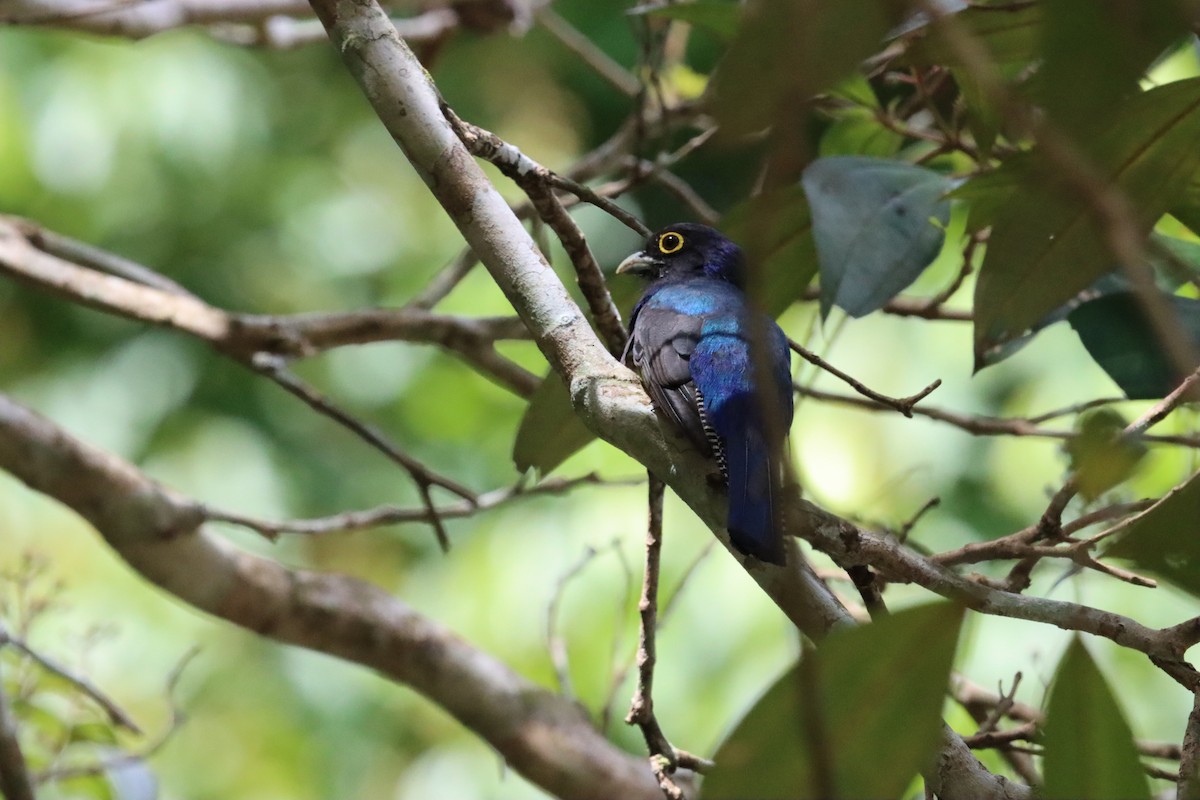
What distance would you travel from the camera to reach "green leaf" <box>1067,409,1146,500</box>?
43.0 inches

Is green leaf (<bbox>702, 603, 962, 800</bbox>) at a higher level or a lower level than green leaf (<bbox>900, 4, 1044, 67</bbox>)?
lower

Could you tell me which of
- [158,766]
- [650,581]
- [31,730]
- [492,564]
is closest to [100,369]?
[158,766]

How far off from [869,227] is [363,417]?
5.79 metres

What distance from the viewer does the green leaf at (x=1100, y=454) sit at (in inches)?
43.0

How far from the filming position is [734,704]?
5031mm

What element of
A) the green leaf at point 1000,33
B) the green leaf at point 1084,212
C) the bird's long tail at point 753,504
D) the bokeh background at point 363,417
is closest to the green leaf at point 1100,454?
the bird's long tail at point 753,504

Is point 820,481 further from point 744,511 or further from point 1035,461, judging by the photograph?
point 744,511

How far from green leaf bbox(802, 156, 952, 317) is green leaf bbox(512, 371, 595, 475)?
1.96 feet

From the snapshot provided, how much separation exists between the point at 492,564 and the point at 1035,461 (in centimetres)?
276

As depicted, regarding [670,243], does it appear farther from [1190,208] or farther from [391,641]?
[1190,208]

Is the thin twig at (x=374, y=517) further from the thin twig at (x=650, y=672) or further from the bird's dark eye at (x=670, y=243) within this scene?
the thin twig at (x=650, y=672)

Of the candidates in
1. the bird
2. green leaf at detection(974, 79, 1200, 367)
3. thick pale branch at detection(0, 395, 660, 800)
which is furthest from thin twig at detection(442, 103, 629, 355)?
thick pale branch at detection(0, 395, 660, 800)

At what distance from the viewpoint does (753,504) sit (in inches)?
69.6

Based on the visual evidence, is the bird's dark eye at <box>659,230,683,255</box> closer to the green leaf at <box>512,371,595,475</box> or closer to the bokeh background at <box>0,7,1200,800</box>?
the green leaf at <box>512,371,595,475</box>
